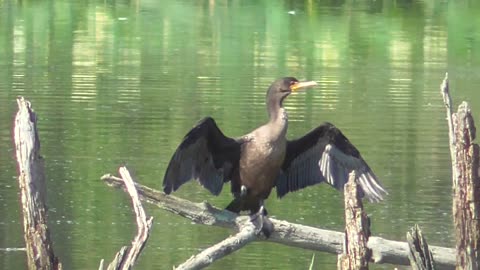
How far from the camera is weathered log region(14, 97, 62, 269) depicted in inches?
324

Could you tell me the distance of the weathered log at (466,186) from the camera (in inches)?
307

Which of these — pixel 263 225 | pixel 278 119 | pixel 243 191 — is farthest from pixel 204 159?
pixel 263 225

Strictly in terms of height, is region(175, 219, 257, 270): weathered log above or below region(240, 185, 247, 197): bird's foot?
below

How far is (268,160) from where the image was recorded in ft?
31.1

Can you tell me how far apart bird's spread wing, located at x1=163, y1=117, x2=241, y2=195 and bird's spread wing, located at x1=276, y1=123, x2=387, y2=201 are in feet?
1.36

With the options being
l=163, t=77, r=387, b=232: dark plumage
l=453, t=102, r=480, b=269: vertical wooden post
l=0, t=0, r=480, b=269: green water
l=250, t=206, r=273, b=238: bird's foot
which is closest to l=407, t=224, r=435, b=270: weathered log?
l=453, t=102, r=480, b=269: vertical wooden post

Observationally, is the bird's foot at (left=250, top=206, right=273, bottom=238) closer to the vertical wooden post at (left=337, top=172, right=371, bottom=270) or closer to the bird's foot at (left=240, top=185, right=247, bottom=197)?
the bird's foot at (left=240, top=185, right=247, bottom=197)

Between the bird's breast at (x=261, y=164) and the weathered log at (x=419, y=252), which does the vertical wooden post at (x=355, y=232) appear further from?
the bird's breast at (x=261, y=164)

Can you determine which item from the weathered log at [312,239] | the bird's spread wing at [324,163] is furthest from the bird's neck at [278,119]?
the weathered log at [312,239]

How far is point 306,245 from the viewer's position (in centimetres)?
866

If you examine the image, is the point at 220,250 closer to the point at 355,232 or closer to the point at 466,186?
the point at 355,232

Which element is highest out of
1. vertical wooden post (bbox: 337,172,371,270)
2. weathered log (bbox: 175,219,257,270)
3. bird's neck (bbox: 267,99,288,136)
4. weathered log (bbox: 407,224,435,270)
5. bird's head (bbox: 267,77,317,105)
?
bird's head (bbox: 267,77,317,105)

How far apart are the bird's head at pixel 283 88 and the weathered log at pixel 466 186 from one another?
6.85 ft

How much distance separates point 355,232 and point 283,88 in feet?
8.49
